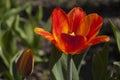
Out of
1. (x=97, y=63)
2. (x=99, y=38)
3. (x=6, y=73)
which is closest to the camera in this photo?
(x=99, y=38)

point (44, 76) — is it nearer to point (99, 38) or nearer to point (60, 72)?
point (60, 72)

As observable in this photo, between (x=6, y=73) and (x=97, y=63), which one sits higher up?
(x=97, y=63)

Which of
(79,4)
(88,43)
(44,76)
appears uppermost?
(88,43)

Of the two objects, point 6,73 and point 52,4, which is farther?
point 52,4

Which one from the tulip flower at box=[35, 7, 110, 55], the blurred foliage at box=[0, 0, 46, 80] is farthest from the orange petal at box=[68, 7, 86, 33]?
the blurred foliage at box=[0, 0, 46, 80]

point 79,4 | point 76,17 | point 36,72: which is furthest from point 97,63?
point 79,4

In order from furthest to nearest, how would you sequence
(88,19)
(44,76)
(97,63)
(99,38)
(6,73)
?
(44,76), (6,73), (97,63), (88,19), (99,38)


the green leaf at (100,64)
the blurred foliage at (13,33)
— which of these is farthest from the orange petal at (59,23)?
the blurred foliage at (13,33)

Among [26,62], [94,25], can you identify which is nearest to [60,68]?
[26,62]
